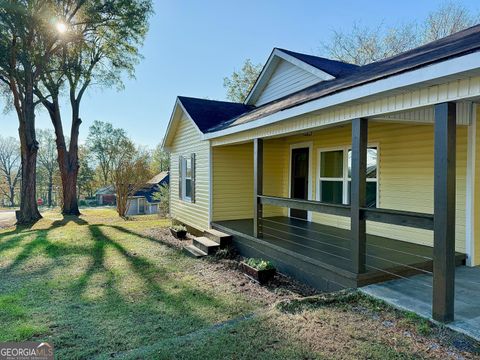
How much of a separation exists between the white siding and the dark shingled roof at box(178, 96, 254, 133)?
975 mm

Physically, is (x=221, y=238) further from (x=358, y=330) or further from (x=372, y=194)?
(x=358, y=330)

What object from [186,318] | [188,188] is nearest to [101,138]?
[188,188]

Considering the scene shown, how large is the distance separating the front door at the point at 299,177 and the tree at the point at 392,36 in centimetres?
1310

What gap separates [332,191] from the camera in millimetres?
7250

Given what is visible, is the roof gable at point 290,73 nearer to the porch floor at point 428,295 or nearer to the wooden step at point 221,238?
the wooden step at point 221,238

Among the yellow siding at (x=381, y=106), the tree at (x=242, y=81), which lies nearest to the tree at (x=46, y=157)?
the tree at (x=242, y=81)

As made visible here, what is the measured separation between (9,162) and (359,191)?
54359 millimetres

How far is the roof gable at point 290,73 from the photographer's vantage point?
7941 millimetres

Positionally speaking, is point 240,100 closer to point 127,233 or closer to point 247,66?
point 247,66

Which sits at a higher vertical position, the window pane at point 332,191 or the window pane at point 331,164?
the window pane at point 331,164

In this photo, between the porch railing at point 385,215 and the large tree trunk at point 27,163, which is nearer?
the porch railing at point 385,215

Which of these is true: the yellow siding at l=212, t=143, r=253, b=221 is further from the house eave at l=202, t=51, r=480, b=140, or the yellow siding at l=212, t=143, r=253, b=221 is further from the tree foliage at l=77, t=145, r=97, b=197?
the tree foliage at l=77, t=145, r=97, b=197

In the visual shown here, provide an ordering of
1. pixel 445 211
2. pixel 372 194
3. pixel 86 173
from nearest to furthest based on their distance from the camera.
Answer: pixel 445 211 → pixel 372 194 → pixel 86 173

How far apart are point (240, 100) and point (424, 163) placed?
1903 centimetres
